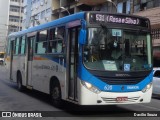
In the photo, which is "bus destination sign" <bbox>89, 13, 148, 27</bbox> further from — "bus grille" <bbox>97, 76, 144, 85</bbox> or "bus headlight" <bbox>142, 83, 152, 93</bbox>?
Result: "bus headlight" <bbox>142, 83, 152, 93</bbox>

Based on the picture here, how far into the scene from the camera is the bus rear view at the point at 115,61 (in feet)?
33.7

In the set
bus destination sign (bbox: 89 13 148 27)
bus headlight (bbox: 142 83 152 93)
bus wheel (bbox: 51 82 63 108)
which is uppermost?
bus destination sign (bbox: 89 13 148 27)

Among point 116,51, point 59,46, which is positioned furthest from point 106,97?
point 59,46

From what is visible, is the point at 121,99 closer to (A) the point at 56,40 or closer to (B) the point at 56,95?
(B) the point at 56,95

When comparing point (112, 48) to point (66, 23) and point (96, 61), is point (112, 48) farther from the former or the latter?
point (66, 23)

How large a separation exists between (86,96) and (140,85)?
5.81ft

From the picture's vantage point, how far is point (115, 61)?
10523 millimetres

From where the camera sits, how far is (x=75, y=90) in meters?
10.8

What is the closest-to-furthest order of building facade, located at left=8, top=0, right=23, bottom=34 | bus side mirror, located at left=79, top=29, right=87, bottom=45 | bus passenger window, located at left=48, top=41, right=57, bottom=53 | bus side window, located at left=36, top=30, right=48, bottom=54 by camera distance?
bus side mirror, located at left=79, top=29, right=87, bottom=45 < bus passenger window, located at left=48, top=41, right=57, bottom=53 < bus side window, located at left=36, top=30, right=48, bottom=54 < building facade, located at left=8, top=0, right=23, bottom=34

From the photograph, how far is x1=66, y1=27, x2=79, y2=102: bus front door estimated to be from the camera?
10.9 metres

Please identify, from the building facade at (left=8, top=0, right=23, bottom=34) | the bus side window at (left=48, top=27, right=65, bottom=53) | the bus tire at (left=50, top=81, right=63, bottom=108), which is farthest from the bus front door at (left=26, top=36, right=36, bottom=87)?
the building facade at (left=8, top=0, right=23, bottom=34)

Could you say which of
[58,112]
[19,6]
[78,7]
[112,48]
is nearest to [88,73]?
[112,48]

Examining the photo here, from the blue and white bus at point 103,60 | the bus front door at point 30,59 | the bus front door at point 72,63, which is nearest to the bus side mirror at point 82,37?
the blue and white bus at point 103,60

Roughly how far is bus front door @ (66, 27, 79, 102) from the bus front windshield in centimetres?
71
